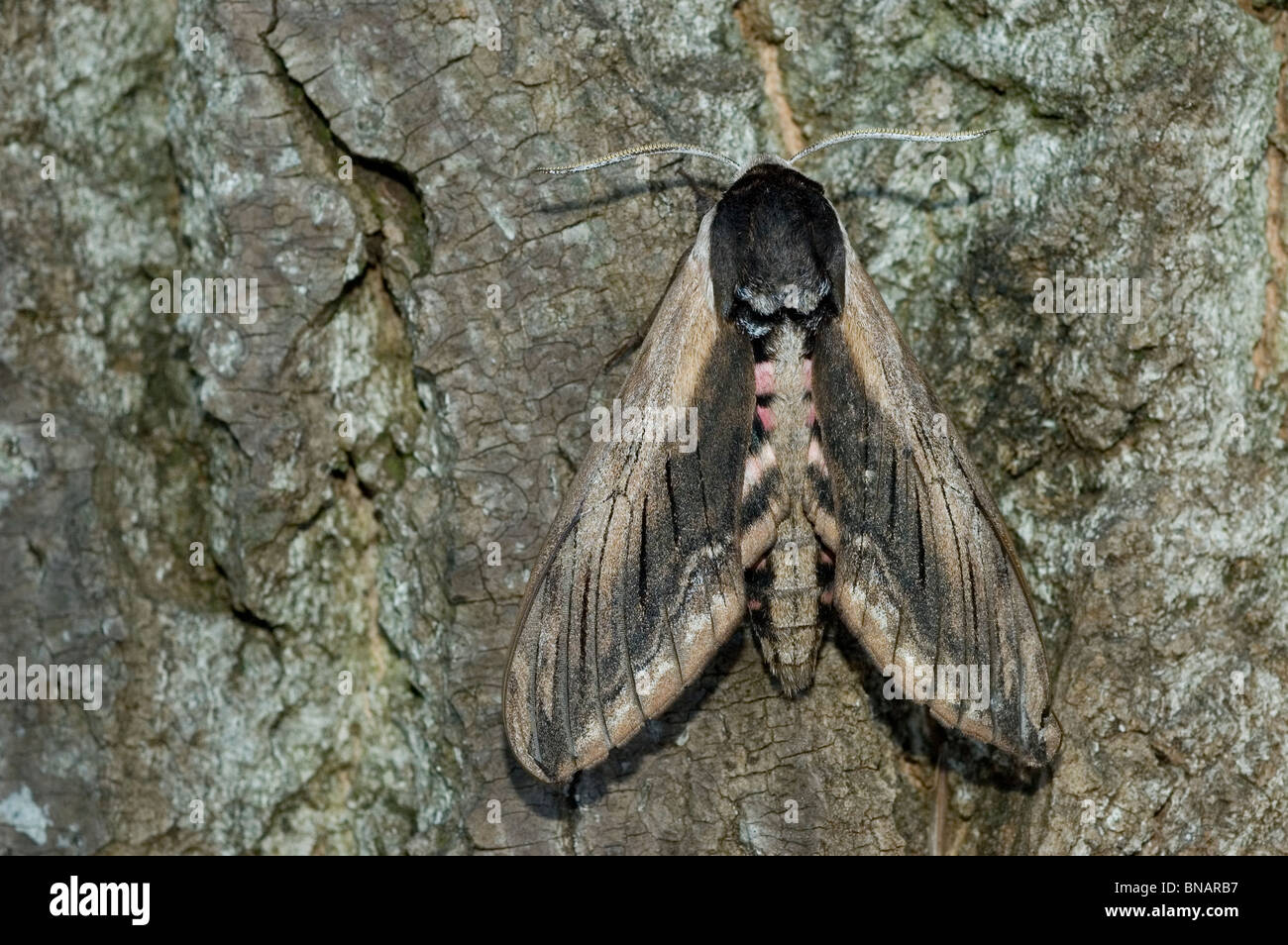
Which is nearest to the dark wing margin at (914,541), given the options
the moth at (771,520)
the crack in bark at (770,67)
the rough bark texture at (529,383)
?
the moth at (771,520)

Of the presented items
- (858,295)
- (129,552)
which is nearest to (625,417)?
(858,295)

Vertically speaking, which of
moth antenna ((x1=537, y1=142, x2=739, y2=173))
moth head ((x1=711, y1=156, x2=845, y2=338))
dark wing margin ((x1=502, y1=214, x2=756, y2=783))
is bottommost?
dark wing margin ((x1=502, y1=214, x2=756, y2=783))

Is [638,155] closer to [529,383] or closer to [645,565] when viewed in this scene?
[529,383]

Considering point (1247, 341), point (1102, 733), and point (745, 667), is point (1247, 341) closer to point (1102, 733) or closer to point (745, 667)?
point (1102, 733)

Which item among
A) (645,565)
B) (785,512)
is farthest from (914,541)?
(645,565)

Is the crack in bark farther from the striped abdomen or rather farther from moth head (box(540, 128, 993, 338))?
the striped abdomen

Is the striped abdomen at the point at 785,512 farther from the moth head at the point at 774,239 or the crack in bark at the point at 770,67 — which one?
the crack in bark at the point at 770,67

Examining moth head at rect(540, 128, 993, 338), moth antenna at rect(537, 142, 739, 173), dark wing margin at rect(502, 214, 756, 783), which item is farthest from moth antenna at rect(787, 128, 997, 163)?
dark wing margin at rect(502, 214, 756, 783)
